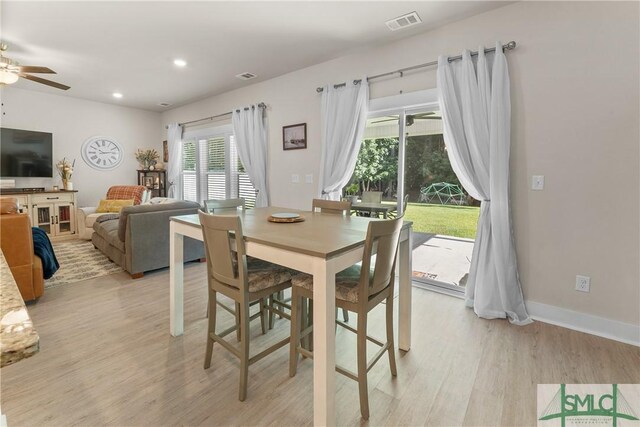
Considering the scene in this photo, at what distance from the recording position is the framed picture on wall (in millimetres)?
4031

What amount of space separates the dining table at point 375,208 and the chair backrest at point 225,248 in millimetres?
2134

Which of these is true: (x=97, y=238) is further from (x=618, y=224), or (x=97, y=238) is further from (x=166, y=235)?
(x=618, y=224)

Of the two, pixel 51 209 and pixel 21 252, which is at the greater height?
pixel 51 209

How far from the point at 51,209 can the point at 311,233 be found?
18.5 feet

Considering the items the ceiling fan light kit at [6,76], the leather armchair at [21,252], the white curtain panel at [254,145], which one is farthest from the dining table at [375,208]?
the ceiling fan light kit at [6,76]

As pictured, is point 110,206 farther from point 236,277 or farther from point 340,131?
point 236,277

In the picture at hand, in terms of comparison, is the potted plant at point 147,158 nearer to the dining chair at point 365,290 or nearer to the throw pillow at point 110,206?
the throw pillow at point 110,206

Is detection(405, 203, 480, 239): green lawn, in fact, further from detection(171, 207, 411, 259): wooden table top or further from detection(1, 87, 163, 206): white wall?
detection(1, 87, 163, 206): white wall

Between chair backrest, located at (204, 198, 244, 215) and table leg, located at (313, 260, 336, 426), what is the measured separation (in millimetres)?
1464

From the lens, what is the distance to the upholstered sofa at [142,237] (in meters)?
3.38

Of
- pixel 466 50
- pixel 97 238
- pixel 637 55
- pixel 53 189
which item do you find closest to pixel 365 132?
pixel 466 50

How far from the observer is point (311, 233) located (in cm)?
172

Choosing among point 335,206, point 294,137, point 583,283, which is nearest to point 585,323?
point 583,283

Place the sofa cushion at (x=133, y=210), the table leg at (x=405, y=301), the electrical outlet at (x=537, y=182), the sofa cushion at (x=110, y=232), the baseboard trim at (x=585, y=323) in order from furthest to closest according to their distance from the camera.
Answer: the sofa cushion at (x=110, y=232), the sofa cushion at (x=133, y=210), the electrical outlet at (x=537, y=182), the baseboard trim at (x=585, y=323), the table leg at (x=405, y=301)
